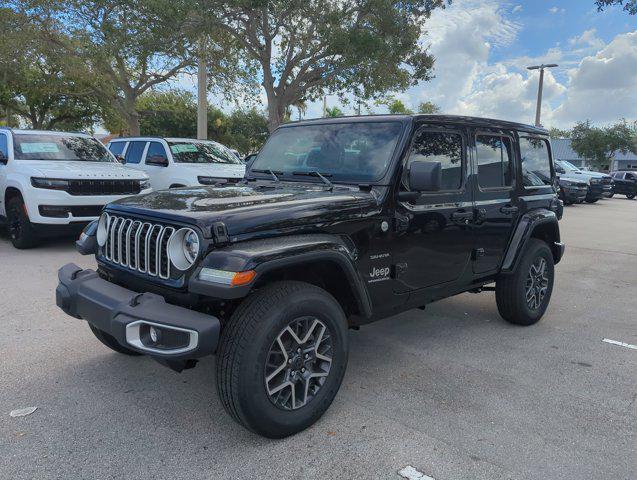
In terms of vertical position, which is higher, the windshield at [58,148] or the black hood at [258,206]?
the windshield at [58,148]

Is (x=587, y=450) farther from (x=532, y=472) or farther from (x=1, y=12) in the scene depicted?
(x=1, y=12)

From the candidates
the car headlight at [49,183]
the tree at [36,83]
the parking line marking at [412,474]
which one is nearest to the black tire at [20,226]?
the car headlight at [49,183]

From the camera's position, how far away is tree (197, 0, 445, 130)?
1306cm

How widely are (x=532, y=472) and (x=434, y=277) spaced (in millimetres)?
1563

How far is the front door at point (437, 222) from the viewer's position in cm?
359

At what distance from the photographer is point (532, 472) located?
263 centimetres

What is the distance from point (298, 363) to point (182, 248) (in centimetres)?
93

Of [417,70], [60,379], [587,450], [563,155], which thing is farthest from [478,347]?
[563,155]

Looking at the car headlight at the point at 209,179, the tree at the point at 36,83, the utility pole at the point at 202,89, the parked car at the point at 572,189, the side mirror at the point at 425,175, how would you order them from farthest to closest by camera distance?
the parked car at the point at 572,189 < the tree at the point at 36,83 < the utility pole at the point at 202,89 < the car headlight at the point at 209,179 < the side mirror at the point at 425,175

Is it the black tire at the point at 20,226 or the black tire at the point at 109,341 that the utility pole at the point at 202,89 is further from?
the black tire at the point at 109,341

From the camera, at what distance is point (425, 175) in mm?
3305

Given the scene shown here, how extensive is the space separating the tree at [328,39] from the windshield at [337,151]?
9623 mm

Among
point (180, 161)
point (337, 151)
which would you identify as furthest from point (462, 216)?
point (180, 161)

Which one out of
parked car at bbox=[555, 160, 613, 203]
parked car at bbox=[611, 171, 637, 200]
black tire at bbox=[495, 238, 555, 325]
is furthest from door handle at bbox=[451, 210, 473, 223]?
parked car at bbox=[611, 171, 637, 200]
